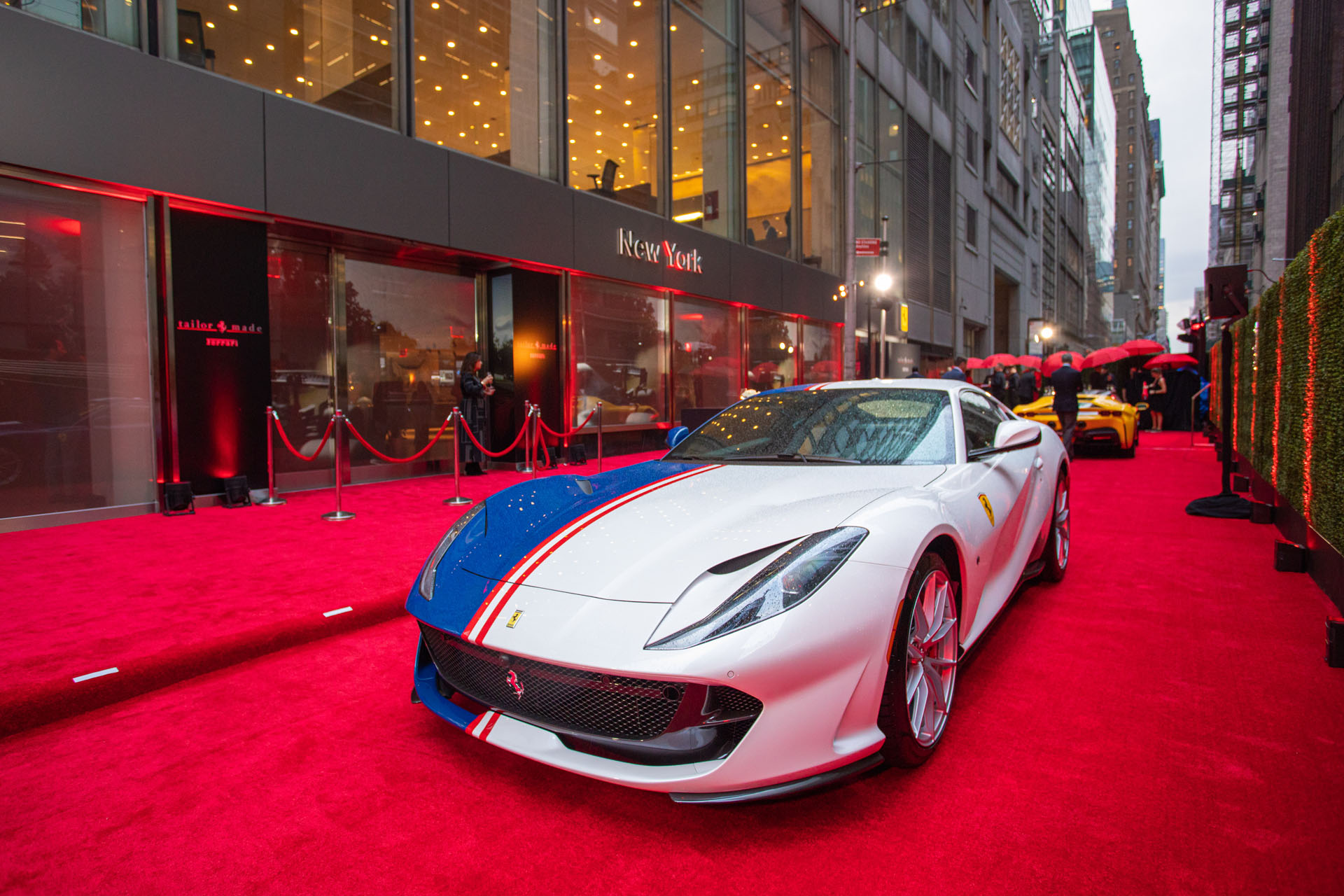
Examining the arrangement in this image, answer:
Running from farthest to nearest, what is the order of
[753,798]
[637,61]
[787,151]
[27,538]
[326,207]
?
1. [787,151]
2. [637,61]
3. [326,207]
4. [27,538]
5. [753,798]

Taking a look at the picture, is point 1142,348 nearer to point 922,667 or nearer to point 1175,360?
point 1175,360

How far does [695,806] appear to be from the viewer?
7.08ft

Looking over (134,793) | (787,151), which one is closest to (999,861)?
(134,793)

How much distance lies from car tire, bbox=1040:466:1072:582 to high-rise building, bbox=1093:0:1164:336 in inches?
5093

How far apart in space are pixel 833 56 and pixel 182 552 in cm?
1975

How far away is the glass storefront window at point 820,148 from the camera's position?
18.3 meters

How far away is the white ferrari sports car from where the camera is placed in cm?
185

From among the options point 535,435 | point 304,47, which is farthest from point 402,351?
point 304,47

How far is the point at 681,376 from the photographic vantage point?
14312 millimetres

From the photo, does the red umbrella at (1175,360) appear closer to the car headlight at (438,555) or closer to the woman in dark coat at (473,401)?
the woman in dark coat at (473,401)

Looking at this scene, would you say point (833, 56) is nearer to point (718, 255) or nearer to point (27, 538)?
point (718, 255)

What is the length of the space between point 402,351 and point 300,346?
1.39m

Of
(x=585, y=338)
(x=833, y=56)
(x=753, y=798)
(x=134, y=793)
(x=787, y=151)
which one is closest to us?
(x=753, y=798)

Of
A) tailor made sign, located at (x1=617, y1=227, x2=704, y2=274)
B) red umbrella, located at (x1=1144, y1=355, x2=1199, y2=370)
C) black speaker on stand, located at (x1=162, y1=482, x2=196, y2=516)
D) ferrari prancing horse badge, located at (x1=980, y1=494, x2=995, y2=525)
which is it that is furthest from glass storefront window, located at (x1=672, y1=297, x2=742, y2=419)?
red umbrella, located at (x1=1144, y1=355, x2=1199, y2=370)
